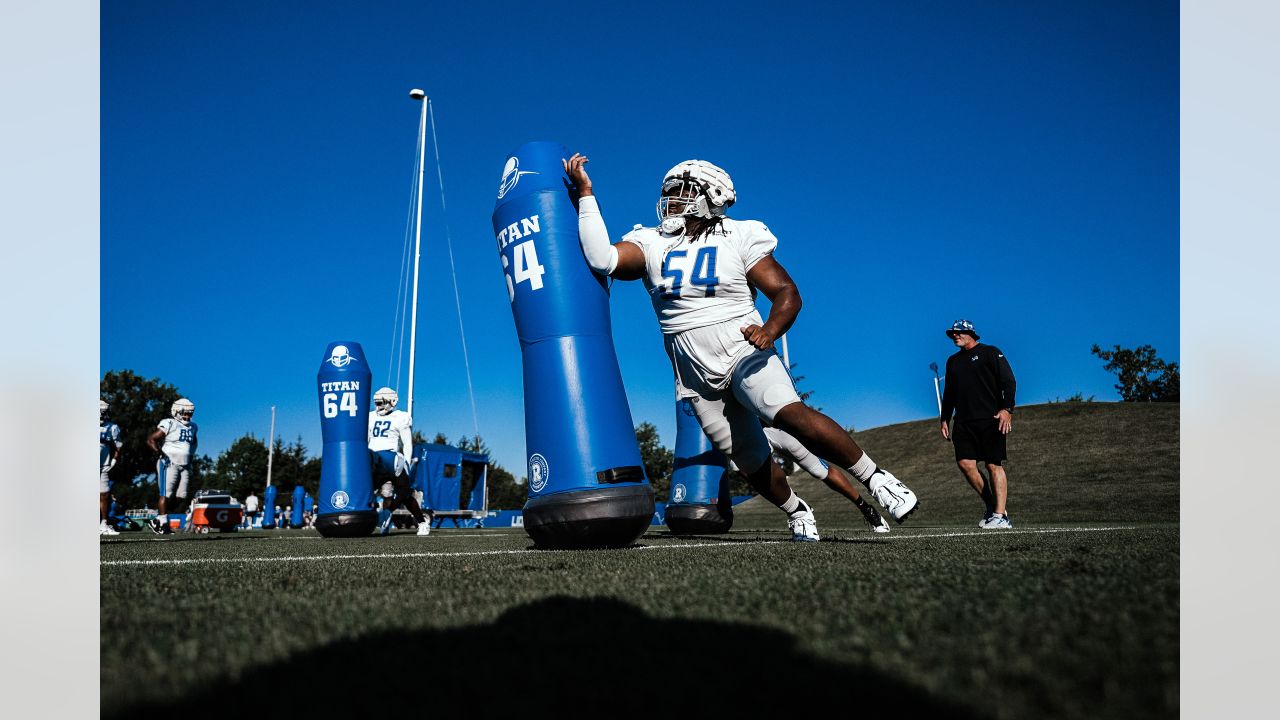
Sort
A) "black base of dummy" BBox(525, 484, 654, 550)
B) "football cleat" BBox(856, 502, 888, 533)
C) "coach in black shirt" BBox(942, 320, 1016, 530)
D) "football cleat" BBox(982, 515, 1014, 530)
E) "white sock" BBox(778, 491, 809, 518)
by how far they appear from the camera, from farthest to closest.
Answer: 1. "coach in black shirt" BBox(942, 320, 1016, 530)
2. "football cleat" BBox(982, 515, 1014, 530)
3. "football cleat" BBox(856, 502, 888, 533)
4. "white sock" BBox(778, 491, 809, 518)
5. "black base of dummy" BBox(525, 484, 654, 550)

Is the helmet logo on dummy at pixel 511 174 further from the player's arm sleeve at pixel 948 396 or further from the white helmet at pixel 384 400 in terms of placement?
the white helmet at pixel 384 400

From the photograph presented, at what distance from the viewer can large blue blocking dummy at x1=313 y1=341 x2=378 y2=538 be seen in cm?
889

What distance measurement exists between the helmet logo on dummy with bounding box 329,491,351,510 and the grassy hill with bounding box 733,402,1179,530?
5.41 metres

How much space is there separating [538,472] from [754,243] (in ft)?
5.57

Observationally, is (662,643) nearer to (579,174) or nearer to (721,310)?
(721,310)

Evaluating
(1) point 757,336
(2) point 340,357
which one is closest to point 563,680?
(1) point 757,336

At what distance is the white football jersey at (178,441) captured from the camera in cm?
1006

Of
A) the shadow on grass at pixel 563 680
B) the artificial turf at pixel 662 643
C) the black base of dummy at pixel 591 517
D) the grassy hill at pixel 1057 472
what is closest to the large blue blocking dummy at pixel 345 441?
the grassy hill at pixel 1057 472

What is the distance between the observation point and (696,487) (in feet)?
21.6

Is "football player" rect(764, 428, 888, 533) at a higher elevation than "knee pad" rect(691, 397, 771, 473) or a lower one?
lower

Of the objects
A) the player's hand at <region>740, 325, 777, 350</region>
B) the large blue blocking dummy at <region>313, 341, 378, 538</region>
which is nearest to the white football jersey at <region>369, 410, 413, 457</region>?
the large blue blocking dummy at <region>313, 341, 378, 538</region>

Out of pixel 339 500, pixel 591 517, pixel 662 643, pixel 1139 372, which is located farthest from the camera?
pixel 1139 372

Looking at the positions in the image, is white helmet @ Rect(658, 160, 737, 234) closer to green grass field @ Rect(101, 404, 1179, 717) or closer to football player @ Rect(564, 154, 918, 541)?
football player @ Rect(564, 154, 918, 541)
